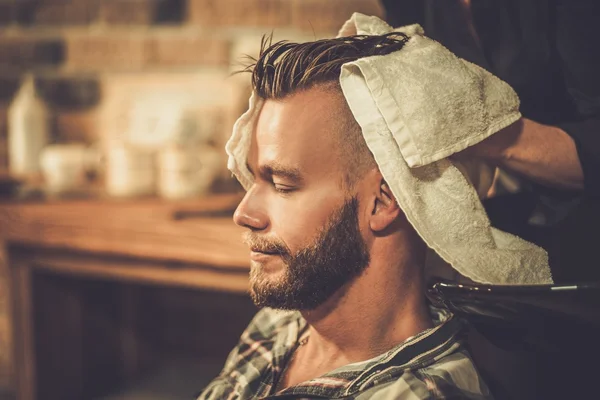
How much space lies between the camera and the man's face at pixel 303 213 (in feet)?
3.01

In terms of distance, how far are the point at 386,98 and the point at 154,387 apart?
1.72 metres

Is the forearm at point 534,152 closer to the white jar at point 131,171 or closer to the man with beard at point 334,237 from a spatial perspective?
the man with beard at point 334,237

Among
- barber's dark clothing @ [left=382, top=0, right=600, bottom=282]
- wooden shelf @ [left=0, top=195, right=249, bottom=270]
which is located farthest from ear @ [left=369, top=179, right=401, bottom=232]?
wooden shelf @ [left=0, top=195, right=249, bottom=270]

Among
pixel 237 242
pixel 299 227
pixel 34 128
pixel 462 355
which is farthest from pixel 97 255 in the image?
pixel 462 355

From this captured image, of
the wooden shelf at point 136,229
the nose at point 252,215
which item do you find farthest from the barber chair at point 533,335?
the wooden shelf at point 136,229

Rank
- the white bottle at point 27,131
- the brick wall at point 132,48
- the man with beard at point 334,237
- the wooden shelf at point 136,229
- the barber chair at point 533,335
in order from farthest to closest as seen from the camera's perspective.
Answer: the white bottle at point 27,131 → the brick wall at point 132,48 → the wooden shelf at point 136,229 → the man with beard at point 334,237 → the barber chair at point 533,335

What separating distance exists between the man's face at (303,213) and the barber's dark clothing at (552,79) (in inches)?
11.2

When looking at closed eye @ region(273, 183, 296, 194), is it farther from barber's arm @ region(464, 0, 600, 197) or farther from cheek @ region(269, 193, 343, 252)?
barber's arm @ region(464, 0, 600, 197)

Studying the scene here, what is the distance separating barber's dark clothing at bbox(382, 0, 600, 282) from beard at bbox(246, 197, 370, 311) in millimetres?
262

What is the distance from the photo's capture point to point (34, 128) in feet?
7.25

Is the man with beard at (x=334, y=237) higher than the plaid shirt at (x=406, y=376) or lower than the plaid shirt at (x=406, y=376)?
higher

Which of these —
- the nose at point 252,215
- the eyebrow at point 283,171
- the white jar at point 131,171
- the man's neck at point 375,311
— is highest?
the eyebrow at point 283,171

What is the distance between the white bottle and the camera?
2.19 meters

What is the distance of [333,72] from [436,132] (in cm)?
18
